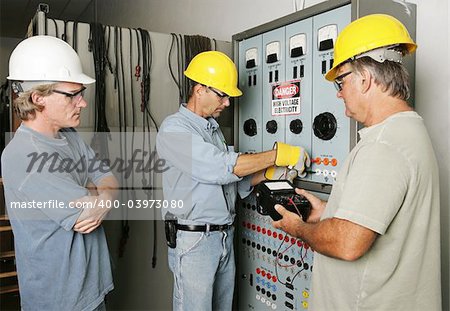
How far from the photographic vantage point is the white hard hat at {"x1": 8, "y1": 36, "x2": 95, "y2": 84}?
64.2 inches

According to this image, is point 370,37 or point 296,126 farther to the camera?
point 296,126

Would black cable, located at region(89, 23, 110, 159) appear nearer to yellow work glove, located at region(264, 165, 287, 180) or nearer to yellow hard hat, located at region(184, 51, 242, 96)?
yellow hard hat, located at region(184, 51, 242, 96)

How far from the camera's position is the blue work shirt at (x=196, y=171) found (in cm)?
175

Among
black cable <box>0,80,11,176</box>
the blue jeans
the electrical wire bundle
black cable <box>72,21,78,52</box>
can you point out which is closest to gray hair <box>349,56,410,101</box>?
the blue jeans

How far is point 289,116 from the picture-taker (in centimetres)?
183

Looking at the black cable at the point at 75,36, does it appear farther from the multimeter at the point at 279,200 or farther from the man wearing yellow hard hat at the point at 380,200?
the man wearing yellow hard hat at the point at 380,200

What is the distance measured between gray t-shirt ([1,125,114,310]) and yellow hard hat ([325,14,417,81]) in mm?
1042

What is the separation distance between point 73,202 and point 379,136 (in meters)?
1.07

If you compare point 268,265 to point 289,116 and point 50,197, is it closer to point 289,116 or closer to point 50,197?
point 289,116

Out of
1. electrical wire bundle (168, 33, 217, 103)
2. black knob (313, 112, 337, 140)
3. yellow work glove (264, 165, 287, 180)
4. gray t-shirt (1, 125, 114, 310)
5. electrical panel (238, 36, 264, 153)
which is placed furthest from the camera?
electrical wire bundle (168, 33, 217, 103)

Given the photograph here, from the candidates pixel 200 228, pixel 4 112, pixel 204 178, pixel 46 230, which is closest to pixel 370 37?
pixel 204 178

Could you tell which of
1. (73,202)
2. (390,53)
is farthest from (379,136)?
(73,202)

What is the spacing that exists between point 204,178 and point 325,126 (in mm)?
535

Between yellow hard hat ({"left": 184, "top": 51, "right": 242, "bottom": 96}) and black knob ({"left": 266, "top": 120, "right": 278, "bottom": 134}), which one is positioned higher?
yellow hard hat ({"left": 184, "top": 51, "right": 242, "bottom": 96})
